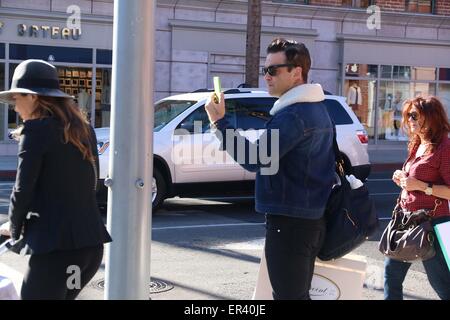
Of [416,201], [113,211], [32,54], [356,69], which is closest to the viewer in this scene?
[113,211]

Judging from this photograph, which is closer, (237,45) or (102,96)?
(102,96)

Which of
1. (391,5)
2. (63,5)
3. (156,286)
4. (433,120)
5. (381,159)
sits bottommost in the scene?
(156,286)

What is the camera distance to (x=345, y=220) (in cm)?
361

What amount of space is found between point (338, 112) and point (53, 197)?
854 cm

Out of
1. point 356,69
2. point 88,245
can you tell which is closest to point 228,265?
point 88,245

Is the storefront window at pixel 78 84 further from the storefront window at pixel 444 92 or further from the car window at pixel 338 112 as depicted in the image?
the storefront window at pixel 444 92

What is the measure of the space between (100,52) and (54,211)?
50.9 feet

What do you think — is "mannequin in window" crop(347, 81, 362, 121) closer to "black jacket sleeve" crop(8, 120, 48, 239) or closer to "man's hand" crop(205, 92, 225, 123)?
"man's hand" crop(205, 92, 225, 123)

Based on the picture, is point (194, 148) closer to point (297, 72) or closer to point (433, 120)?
point (433, 120)

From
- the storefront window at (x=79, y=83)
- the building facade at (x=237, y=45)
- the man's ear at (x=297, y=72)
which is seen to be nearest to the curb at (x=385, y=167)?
the building facade at (x=237, y=45)

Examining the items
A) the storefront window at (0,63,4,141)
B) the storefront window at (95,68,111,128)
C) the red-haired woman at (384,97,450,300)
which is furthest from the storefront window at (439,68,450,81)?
the red-haired woman at (384,97,450,300)

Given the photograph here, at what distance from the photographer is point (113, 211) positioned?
3.58m

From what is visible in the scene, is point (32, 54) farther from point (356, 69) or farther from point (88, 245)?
point (88, 245)

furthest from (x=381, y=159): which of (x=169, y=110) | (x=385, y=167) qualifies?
(x=169, y=110)
